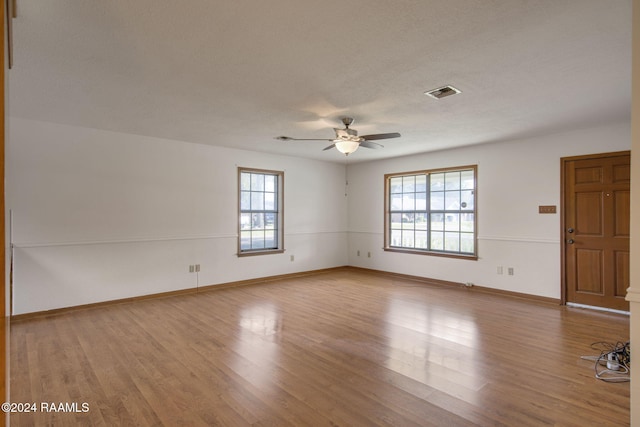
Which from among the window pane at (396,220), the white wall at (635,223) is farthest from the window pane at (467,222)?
the white wall at (635,223)

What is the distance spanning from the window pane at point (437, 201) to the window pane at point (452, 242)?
0.53 metres

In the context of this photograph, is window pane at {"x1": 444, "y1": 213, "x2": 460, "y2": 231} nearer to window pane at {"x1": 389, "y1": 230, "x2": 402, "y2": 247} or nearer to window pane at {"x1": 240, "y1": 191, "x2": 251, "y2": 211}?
window pane at {"x1": 389, "y1": 230, "x2": 402, "y2": 247}

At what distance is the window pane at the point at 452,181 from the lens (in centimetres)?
617

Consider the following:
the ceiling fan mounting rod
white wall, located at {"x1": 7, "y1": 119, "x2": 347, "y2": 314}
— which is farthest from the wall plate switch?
white wall, located at {"x1": 7, "y1": 119, "x2": 347, "y2": 314}

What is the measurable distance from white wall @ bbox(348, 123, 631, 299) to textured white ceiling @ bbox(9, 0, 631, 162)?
52cm

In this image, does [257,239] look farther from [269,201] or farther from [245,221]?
[269,201]

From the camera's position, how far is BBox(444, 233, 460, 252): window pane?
6191 mm

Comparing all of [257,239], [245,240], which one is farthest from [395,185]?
[245,240]

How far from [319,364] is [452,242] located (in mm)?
4249

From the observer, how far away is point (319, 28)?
2.17 metres

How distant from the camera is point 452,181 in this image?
625cm

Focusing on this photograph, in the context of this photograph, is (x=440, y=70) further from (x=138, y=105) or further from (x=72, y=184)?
(x=72, y=184)

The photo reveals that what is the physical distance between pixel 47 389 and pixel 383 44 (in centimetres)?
362

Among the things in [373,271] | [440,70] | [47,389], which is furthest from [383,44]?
[373,271]
